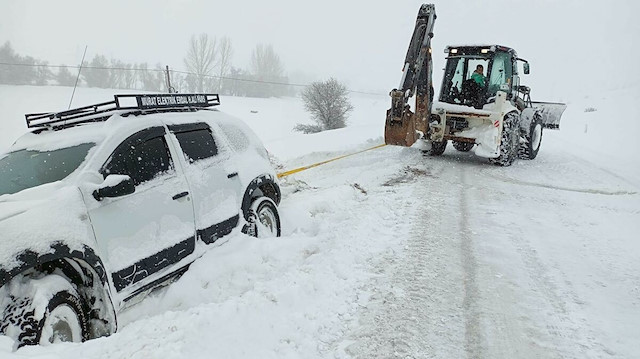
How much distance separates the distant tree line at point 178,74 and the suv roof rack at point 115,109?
27530 millimetres

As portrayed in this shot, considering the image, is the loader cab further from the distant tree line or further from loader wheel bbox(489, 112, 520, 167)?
the distant tree line

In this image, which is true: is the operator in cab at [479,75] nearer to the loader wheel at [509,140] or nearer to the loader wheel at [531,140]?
the loader wheel at [509,140]

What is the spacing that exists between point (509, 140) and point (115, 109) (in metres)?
9.73

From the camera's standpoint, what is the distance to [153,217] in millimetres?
3613

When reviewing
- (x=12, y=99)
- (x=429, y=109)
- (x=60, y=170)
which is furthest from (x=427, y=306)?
(x=12, y=99)

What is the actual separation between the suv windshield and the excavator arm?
25.7ft

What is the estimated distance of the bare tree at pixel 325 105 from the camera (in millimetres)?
31609

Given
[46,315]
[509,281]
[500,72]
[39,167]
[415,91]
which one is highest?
[500,72]

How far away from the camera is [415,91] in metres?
10.7

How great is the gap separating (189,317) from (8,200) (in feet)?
5.29

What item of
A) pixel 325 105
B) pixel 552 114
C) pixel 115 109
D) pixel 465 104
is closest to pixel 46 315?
pixel 115 109

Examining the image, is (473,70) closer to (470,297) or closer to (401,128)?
(401,128)

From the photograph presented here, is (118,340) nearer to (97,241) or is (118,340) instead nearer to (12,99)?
(97,241)

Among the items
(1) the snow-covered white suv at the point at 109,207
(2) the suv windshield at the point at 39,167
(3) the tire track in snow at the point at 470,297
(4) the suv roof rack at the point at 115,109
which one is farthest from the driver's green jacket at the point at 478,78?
(2) the suv windshield at the point at 39,167
